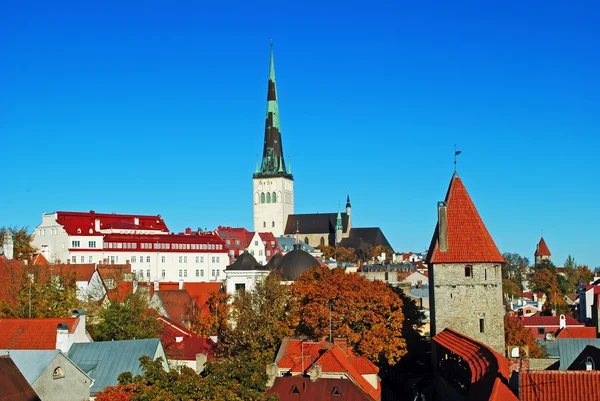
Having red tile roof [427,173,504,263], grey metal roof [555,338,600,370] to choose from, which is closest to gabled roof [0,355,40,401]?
grey metal roof [555,338,600,370]

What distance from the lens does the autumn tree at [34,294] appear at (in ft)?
159

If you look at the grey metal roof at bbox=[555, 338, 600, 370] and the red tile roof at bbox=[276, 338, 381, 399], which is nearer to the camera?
the red tile roof at bbox=[276, 338, 381, 399]

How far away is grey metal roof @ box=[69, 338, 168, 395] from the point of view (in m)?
34.2

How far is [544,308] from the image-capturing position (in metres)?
92.9

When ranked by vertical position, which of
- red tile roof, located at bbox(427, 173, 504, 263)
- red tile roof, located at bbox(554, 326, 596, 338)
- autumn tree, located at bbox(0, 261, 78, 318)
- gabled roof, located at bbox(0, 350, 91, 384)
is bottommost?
red tile roof, located at bbox(554, 326, 596, 338)

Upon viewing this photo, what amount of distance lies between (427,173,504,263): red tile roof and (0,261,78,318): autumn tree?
2129 cm

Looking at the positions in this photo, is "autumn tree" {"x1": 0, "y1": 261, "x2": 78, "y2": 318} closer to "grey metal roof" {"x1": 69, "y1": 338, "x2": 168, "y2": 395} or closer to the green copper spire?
"grey metal roof" {"x1": 69, "y1": 338, "x2": 168, "y2": 395}

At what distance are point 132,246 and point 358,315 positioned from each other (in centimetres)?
5859

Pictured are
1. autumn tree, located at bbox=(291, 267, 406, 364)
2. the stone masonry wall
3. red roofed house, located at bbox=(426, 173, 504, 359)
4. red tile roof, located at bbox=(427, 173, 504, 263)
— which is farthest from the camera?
autumn tree, located at bbox=(291, 267, 406, 364)

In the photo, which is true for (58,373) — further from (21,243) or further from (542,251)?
(542,251)

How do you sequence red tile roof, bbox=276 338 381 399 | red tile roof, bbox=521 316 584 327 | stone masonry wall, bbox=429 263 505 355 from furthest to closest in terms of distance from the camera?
red tile roof, bbox=521 316 584 327
stone masonry wall, bbox=429 263 505 355
red tile roof, bbox=276 338 381 399

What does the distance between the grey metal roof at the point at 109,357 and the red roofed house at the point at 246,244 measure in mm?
80501

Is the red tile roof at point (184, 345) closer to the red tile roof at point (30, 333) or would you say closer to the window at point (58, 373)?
the red tile roof at point (30, 333)

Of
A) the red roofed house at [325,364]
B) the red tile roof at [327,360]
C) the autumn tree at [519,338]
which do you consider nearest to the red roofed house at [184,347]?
the red tile roof at [327,360]
